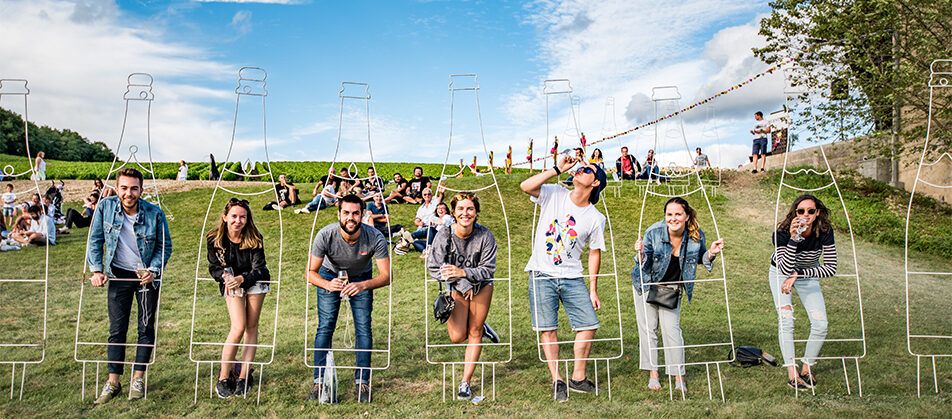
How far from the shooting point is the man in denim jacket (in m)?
4.63

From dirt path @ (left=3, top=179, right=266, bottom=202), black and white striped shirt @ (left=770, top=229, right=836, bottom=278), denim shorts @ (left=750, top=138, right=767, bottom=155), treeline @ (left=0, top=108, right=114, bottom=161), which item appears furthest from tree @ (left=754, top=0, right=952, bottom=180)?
treeline @ (left=0, top=108, right=114, bottom=161)

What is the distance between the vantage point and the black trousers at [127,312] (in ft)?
15.3

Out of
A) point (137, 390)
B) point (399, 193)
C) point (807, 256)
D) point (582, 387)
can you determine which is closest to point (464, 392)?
point (582, 387)

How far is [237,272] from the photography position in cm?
462

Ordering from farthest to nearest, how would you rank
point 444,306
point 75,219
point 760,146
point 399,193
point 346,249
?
point 760,146 → point 399,193 → point 75,219 → point 346,249 → point 444,306

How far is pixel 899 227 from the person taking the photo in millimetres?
12867

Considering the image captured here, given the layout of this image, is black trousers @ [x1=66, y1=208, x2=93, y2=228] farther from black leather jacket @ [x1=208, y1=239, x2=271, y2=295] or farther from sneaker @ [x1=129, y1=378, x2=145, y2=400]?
black leather jacket @ [x1=208, y1=239, x2=271, y2=295]

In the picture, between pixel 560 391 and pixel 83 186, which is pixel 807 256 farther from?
pixel 83 186

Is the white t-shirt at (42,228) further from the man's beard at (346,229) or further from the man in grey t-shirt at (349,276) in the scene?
the man's beard at (346,229)

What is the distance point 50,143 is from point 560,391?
141 feet

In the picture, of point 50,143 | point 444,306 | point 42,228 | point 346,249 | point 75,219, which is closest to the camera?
point 444,306

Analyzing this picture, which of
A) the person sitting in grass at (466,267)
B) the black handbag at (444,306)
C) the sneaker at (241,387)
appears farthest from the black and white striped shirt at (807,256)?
the sneaker at (241,387)

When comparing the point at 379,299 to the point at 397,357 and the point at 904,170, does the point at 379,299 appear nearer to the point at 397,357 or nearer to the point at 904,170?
the point at 397,357

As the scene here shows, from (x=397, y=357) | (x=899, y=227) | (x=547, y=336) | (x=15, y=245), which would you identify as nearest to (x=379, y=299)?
(x=397, y=357)
